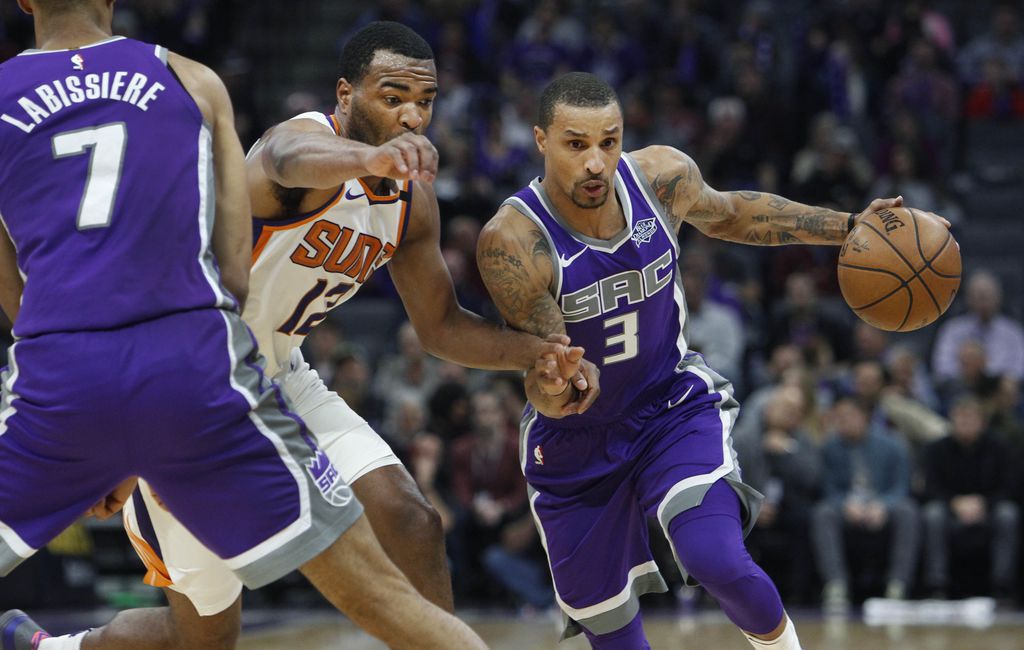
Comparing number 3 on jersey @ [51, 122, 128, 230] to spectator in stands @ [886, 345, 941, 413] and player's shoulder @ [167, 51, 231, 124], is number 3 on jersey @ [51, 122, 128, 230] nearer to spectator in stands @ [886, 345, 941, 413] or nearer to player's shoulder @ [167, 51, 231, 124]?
player's shoulder @ [167, 51, 231, 124]

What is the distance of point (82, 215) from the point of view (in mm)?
3568

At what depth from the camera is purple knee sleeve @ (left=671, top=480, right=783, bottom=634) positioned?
4.77m

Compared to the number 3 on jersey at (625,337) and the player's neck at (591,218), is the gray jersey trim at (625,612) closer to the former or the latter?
the number 3 on jersey at (625,337)

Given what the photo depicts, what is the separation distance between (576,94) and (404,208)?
2.62 ft

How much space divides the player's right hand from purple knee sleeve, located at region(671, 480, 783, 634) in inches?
68.6

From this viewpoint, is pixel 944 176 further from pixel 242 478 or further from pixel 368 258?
pixel 242 478

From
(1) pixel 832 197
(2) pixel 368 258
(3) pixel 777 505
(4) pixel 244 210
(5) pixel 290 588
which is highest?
(4) pixel 244 210

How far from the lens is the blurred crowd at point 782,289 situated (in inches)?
Answer: 419

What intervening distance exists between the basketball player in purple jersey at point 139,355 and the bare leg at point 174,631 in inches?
50.0

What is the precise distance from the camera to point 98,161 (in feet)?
11.8

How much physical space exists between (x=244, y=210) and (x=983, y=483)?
26.8 ft

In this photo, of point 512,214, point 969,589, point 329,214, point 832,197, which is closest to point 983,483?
point 969,589

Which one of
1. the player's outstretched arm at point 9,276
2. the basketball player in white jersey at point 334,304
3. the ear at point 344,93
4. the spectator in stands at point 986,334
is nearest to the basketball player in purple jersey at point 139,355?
the player's outstretched arm at point 9,276

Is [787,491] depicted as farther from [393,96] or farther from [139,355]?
[139,355]
